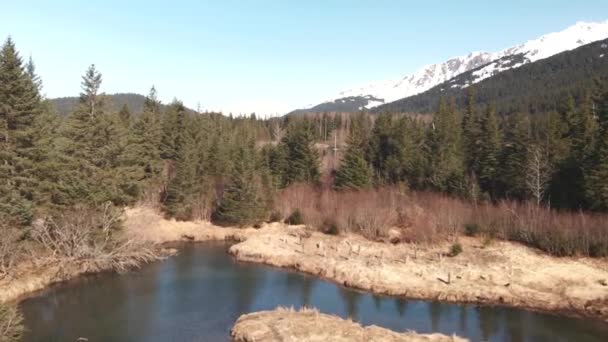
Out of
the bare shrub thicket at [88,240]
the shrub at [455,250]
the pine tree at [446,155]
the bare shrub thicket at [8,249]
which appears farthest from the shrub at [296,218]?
the bare shrub thicket at [8,249]

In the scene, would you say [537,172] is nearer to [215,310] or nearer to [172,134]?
[215,310]

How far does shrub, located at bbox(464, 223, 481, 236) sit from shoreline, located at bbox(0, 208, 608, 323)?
1.52 m

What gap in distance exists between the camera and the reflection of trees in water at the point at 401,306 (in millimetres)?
34500

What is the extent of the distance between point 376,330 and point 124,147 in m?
28.2

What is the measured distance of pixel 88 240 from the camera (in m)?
40.8

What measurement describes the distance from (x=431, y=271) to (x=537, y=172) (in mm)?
20301

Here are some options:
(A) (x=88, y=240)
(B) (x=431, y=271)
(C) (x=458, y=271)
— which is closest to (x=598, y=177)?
(C) (x=458, y=271)

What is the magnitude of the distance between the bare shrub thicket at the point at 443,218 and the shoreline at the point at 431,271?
150 cm

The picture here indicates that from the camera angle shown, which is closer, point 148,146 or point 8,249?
point 8,249

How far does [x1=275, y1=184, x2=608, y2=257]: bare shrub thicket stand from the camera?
44406 millimetres

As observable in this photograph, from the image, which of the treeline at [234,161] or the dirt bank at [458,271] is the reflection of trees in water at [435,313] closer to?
the dirt bank at [458,271]

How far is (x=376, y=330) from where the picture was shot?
28.3 metres

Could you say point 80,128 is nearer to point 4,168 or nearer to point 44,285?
point 4,168

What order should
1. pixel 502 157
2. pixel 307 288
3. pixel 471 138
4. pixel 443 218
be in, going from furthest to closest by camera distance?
pixel 471 138 < pixel 502 157 < pixel 443 218 < pixel 307 288
